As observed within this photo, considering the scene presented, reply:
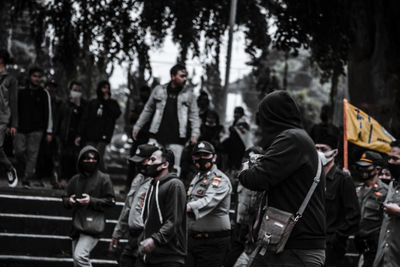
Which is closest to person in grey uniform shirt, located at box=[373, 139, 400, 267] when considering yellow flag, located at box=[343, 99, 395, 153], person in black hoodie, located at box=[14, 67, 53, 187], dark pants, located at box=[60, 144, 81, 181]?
yellow flag, located at box=[343, 99, 395, 153]

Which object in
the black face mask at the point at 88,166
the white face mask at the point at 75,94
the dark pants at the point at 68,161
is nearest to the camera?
the black face mask at the point at 88,166

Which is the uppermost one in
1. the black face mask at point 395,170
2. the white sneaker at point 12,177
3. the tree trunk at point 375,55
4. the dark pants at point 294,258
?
the tree trunk at point 375,55

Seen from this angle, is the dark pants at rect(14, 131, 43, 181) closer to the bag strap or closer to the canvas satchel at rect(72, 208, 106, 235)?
the canvas satchel at rect(72, 208, 106, 235)

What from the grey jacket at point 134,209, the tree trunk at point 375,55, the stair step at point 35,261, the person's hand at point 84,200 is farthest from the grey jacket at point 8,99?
the tree trunk at point 375,55

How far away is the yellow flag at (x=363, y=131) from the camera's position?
9.70 metres

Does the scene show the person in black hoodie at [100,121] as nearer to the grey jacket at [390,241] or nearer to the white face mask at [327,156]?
the white face mask at [327,156]

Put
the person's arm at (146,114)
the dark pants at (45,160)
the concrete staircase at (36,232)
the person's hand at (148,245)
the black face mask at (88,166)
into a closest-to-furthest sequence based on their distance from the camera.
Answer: the person's hand at (148,245) → the black face mask at (88,166) → the concrete staircase at (36,232) → the person's arm at (146,114) → the dark pants at (45,160)

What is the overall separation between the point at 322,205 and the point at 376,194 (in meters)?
4.18

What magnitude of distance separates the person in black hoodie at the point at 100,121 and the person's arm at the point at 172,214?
510 cm

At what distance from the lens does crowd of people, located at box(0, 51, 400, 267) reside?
4.71 m

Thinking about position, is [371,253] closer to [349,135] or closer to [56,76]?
[349,135]

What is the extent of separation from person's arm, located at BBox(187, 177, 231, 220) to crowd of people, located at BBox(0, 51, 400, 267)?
0.04ft

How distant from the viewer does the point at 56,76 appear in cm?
1543

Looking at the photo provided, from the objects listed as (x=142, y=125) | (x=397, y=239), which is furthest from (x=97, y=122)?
(x=397, y=239)
